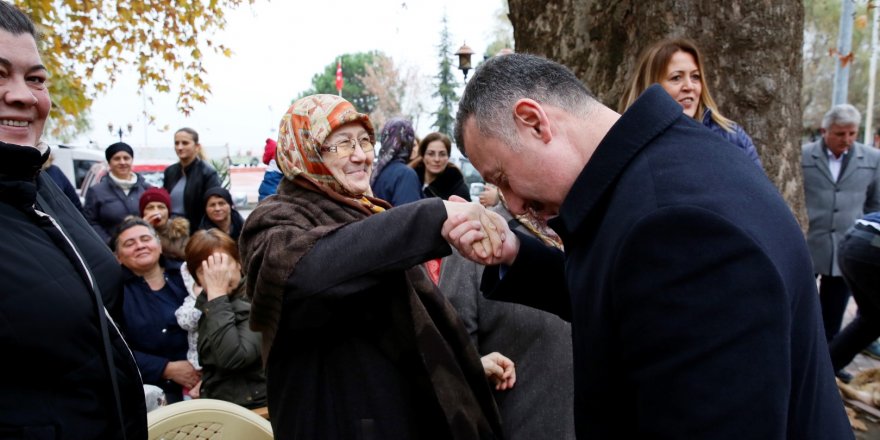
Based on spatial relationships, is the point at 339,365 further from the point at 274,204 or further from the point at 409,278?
the point at 274,204

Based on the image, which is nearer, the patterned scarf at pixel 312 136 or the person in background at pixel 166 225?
the patterned scarf at pixel 312 136

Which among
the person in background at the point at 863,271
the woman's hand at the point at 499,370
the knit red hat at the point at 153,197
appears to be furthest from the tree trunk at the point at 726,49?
the knit red hat at the point at 153,197

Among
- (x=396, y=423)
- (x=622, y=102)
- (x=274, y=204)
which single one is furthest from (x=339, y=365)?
(x=622, y=102)

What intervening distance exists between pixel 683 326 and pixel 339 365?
3.79 ft

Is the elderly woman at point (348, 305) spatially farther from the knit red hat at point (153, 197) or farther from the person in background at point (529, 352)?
the knit red hat at point (153, 197)

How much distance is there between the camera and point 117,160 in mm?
6254

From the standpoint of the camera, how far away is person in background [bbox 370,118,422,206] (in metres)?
4.97

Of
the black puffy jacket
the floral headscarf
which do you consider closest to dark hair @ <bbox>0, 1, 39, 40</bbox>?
the black puffy jacket

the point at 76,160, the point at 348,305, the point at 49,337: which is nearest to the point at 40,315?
the point at 49,337

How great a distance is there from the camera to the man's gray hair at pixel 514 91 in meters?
1.33

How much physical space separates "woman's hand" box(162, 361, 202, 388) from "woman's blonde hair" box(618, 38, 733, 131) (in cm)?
268

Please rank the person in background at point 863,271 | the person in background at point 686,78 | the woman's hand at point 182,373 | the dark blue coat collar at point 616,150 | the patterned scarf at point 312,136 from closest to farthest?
the dark blue coat collar at point 616,150 → the patterned scarf at point 312,136 → the person in background at point 686,78 → the woman's hand at point 182,373 → the person in background at point 863,271

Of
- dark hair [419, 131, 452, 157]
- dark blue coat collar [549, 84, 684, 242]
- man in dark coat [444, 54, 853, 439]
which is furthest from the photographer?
dark hair [419, 131, 452, 157]

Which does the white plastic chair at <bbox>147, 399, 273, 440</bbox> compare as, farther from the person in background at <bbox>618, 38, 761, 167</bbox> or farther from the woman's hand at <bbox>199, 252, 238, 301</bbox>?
the person in background at <bbox>618, 38, 761, 167</bbox>
